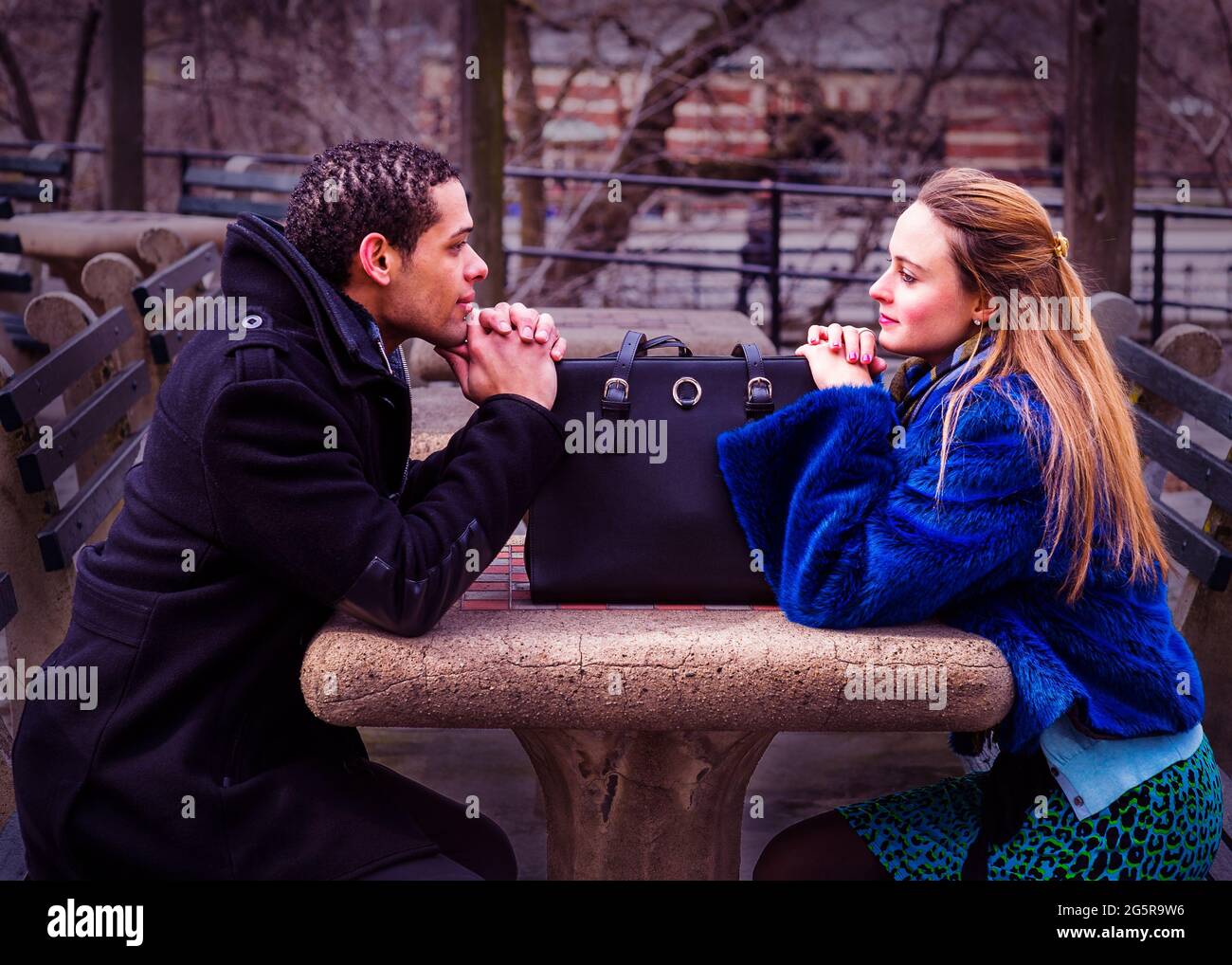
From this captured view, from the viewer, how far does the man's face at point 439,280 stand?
221 centimetres

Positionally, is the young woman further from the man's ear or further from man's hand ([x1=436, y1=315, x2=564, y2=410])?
the man's ear

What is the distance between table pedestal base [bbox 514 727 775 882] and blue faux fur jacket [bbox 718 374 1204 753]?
380mm

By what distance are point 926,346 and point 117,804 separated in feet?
4.53

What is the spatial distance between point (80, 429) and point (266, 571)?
1.55 m

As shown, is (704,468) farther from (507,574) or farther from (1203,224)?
(1203,224)

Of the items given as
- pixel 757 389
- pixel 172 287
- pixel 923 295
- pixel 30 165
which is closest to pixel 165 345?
pixel 172 287

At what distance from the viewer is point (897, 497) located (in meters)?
2.05

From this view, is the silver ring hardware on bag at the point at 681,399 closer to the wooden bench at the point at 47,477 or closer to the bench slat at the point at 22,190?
the wooden bench at the point at 47,477

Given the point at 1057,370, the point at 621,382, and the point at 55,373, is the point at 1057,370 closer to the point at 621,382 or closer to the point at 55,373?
the point at 621,382

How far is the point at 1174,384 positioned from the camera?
3.44 meters

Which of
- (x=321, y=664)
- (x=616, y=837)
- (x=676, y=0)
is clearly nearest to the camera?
(x=321, y=664)

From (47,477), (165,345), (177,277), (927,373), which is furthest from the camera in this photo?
(177,277)

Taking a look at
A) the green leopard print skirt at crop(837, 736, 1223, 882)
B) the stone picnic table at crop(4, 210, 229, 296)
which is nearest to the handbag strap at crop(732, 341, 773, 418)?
the green leopard print skirt at crop(837, 736, 1223, 882)
